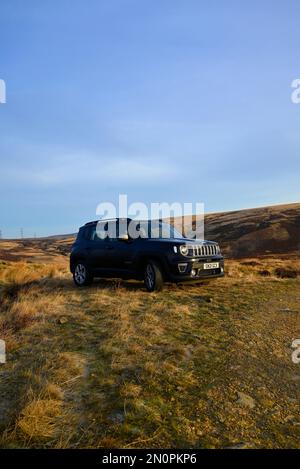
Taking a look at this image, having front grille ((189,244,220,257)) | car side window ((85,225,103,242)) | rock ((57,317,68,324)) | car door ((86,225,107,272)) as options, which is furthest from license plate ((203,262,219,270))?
rock ((57,317,68,324))

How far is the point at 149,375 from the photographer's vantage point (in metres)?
4.29

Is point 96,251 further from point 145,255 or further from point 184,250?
point 184,250

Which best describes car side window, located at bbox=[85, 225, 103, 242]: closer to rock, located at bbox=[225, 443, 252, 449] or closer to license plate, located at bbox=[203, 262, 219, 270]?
license plate, located at bbox=[203, 262, 219, 270]

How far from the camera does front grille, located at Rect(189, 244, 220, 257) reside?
9530mm

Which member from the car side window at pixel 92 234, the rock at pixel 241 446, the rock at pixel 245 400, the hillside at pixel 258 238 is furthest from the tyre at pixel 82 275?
the hillside at pixel 258 238

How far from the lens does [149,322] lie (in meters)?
6.57

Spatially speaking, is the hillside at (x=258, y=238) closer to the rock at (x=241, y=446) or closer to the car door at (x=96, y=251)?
the car door at (x=96, y=251)

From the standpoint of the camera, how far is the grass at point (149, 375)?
3154 mm

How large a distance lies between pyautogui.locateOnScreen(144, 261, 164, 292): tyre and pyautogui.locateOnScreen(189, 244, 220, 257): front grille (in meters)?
0.92

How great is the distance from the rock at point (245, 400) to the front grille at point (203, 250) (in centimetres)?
571

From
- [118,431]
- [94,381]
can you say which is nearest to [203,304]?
[94,381]

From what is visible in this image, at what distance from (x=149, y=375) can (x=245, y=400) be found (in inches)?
42.2

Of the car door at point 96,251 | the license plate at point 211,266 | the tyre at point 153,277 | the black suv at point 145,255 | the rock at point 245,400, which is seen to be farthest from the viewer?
the car door at point 96,251

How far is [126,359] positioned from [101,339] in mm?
1090
